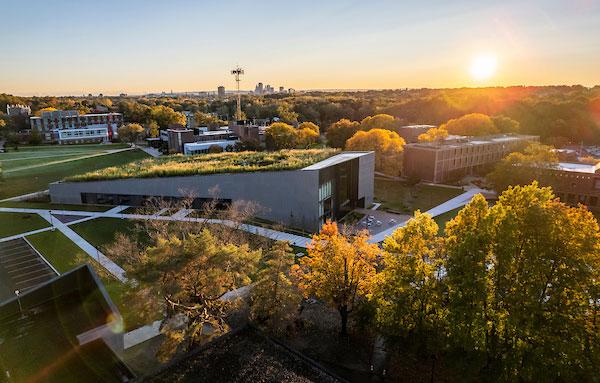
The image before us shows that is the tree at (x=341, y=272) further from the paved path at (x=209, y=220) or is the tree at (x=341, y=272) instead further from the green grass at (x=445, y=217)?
the green grass at (x=445, y=217)

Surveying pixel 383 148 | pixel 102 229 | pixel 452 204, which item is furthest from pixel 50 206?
pixel 452 204

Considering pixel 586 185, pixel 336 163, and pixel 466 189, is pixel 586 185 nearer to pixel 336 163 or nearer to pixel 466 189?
pixel 466 189

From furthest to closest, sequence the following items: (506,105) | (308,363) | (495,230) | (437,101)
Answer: (437,101) → (506,105) → (495,230) → (308,363)

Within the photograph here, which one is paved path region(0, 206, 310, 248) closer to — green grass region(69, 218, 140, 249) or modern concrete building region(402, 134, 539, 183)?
green grass region(69, 218, 140, 249)

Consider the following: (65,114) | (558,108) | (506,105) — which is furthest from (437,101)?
(65,114)

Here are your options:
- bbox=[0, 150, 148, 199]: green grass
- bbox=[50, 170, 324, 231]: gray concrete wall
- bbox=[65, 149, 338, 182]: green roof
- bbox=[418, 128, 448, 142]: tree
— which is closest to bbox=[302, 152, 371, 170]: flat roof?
bbox=[65, 149, 338, 182]: green roof

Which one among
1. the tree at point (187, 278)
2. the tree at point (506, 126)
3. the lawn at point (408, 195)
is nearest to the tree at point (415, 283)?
the tree at point (187, 278)
